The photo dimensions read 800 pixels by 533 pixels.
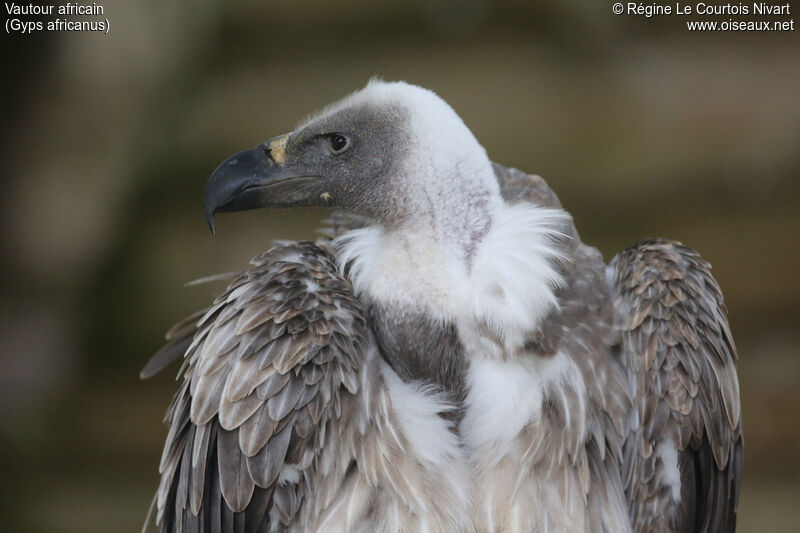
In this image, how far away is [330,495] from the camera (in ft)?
6.60

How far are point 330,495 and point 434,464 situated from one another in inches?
9.2

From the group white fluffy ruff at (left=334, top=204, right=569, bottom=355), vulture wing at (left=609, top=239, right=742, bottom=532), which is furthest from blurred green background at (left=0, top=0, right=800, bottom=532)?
white fluffy ruff at (left=334, top=204, right=569, bottom=355)

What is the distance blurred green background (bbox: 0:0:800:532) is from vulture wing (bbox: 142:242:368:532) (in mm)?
1742

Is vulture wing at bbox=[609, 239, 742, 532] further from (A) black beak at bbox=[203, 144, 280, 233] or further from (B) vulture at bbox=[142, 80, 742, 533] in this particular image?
(A) black beak at bbox=[203, 144, 280, 233]

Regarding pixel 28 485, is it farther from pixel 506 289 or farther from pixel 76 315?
pixel 506 289

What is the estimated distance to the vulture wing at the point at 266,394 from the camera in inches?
76.2

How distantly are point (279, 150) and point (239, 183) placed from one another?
0.14 metres

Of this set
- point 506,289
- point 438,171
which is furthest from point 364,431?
point 438,171

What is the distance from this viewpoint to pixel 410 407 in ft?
6.65

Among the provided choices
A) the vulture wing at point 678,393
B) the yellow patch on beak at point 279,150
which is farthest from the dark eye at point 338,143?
the vulture wing at point 678,393

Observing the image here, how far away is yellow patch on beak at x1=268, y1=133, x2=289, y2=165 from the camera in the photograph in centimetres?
209

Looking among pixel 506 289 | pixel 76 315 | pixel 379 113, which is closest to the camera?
pixel 506 289

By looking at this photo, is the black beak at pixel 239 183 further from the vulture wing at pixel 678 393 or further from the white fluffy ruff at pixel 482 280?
the vulture wing at pixel 678 393

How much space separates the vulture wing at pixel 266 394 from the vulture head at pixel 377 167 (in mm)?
188
